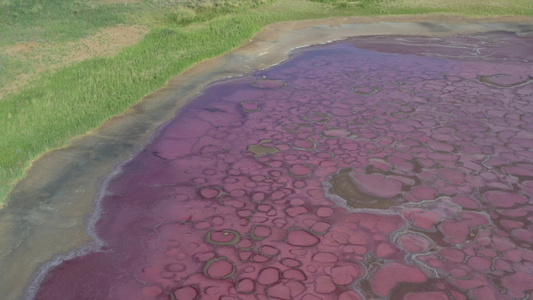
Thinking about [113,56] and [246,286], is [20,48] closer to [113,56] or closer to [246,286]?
[113,56]

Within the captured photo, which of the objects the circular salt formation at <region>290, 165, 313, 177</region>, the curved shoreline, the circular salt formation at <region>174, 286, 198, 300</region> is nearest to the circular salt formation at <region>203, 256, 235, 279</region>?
the circular salt formation at <region>174, 286, 198, 300</region>

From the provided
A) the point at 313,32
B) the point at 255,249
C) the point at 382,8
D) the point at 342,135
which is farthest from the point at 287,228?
the point at 382,8

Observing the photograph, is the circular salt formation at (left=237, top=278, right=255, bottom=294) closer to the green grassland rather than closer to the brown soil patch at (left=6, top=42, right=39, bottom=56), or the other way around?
the green grassland

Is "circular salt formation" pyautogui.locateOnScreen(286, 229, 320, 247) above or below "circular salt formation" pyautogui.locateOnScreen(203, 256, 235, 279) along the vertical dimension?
below

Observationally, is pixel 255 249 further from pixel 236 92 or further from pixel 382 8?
pixel 382 8

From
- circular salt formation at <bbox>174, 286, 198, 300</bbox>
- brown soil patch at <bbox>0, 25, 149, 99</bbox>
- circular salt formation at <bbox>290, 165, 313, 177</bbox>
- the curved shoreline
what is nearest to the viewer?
circular salt formation at <bbox>174, 286, 198, 300</bbox>

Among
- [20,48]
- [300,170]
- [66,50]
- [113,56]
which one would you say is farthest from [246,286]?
[20,48]
